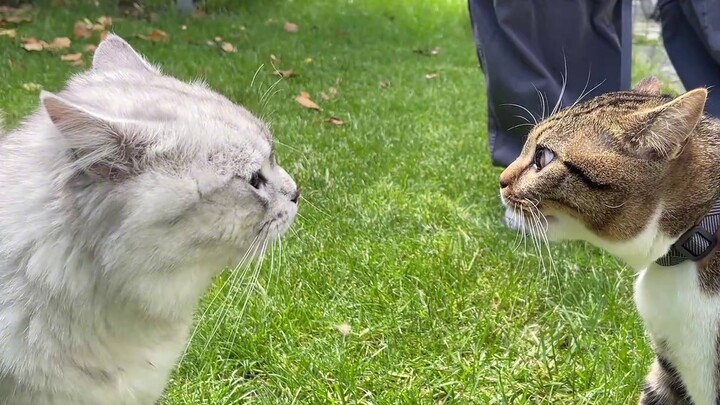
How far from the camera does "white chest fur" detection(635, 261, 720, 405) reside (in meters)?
1.44

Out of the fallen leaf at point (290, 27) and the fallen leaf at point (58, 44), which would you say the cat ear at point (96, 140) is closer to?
the fallen leaf at point (58, 44)

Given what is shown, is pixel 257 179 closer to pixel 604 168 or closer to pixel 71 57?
pixel 604 168

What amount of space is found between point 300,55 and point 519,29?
11.7ft

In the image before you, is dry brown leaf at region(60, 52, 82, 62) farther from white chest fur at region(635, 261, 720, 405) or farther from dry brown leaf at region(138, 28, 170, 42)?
white chest fur at region(635, 261, 720, 405)

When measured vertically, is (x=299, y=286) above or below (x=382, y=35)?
above

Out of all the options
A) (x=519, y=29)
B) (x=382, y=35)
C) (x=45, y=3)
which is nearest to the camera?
(x=519, y=29)

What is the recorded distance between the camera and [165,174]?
124 cm

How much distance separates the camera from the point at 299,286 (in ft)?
7.23

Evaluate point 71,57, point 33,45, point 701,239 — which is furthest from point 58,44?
point 701,239

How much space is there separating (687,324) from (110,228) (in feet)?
3.97

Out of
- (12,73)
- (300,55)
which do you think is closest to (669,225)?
(12,73)

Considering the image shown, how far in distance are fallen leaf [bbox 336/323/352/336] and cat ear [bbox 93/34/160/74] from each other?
0.91 m

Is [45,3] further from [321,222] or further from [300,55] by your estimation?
[321,222]

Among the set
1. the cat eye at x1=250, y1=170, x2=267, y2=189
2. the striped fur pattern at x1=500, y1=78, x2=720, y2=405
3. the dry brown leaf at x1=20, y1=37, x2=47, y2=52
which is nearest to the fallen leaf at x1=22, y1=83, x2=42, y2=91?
the dry brown leaf at x1=20, y1=37, x2=47, y2=52
